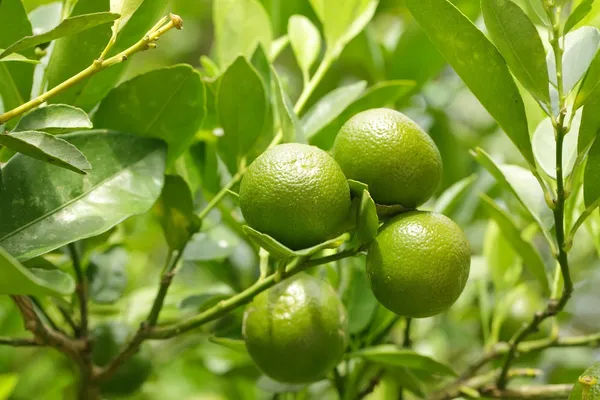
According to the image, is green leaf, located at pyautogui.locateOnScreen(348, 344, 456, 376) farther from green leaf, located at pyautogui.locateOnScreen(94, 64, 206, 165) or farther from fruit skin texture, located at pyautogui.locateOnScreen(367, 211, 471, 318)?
green leaf, located at pyautogui.locateOnScreen(94, 64, 206, 165)

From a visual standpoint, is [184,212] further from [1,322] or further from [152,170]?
[1,322]

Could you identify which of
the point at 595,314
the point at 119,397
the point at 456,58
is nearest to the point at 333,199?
the point at 456,58

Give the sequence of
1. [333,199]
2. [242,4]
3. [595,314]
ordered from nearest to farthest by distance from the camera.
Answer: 1. [333,199]
2. [242,4]
3. [595,314]

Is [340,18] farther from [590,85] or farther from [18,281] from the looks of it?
[18,281]

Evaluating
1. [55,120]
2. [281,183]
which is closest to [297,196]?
[281,183]

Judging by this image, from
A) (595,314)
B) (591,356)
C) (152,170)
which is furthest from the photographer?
(595,314)
